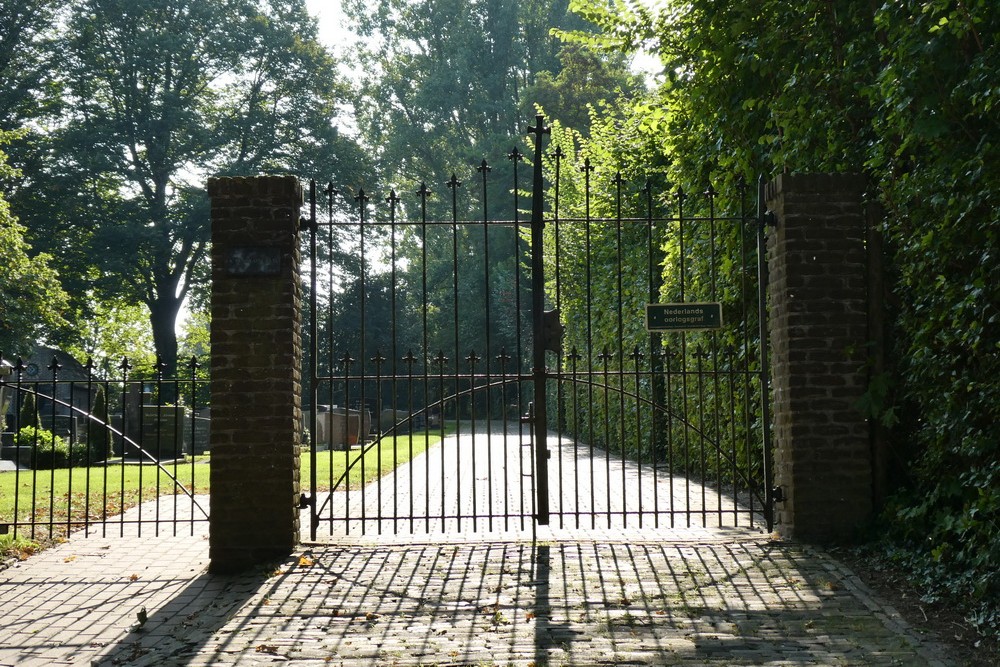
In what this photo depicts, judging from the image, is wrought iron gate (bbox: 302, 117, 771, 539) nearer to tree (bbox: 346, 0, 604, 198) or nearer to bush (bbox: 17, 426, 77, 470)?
bush (bbox: 17, 426, 77, 470)

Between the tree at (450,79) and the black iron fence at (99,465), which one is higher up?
the tree at (450,79)

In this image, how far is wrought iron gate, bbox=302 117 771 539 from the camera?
7.64 m

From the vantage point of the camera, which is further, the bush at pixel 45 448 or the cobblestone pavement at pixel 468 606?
the bush at pixel 45 448

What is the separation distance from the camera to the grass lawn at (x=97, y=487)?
8.70 meters

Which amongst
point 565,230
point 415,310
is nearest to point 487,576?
point 565,230

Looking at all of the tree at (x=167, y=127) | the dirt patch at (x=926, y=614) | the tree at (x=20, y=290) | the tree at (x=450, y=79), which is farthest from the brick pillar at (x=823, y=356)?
the tree at (x=450, y=79)

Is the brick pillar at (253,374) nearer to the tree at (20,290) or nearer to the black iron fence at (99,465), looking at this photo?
the black iron fence at (99,465)

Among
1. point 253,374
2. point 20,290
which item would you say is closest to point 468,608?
point 253,374

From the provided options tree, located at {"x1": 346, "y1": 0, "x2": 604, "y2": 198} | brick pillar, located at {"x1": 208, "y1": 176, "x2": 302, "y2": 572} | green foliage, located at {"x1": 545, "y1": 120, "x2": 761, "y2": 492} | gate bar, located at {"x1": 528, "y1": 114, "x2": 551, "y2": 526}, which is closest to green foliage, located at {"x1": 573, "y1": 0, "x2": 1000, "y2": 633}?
green foliage, located at {"x1": 545, "y1": 120, "x2": 761, "y2": 492}

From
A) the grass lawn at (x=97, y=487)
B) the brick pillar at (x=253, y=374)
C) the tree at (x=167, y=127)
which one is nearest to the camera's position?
the brick pillar at (x=253, y=374)

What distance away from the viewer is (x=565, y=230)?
22.4 metres

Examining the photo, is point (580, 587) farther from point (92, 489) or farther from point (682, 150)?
point (92, 489)

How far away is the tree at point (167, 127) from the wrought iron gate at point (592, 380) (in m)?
4.34

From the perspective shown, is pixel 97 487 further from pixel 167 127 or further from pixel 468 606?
pixel 167 127
